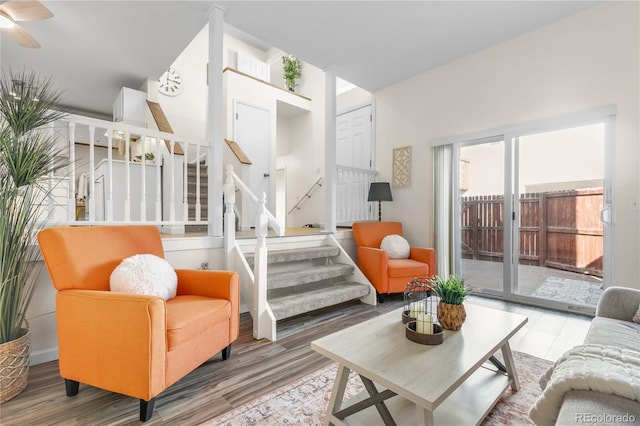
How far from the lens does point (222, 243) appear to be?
2799 mm

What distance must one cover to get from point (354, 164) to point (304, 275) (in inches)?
119

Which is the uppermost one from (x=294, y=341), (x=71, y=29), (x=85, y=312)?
(x=71, y=29)

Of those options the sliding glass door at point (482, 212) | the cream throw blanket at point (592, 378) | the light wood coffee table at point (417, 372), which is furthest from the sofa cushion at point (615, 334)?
the sliding glass door at point (482, 212)

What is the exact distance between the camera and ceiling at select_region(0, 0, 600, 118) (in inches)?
115

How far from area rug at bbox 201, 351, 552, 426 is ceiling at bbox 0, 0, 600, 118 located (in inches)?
132

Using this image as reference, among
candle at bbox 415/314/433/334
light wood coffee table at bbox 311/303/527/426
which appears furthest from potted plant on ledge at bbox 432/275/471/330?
candle at bbox 415/314/433/334

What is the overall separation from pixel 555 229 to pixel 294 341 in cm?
318

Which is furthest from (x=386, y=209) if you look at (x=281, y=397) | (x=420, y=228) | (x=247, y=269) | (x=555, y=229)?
(x=281, y=397)

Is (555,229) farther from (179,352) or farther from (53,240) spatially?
(53,240)

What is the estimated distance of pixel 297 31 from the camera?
3312 millimetres

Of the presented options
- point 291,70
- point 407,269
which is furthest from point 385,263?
point 291,70

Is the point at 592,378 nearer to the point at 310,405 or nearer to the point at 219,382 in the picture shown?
the point at 310,405

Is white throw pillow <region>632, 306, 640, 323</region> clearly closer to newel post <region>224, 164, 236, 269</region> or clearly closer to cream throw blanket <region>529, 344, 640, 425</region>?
cream throw blanket <region>529, 344, 640, 425</region>

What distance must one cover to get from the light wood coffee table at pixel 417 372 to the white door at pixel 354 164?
3069 millimetres
